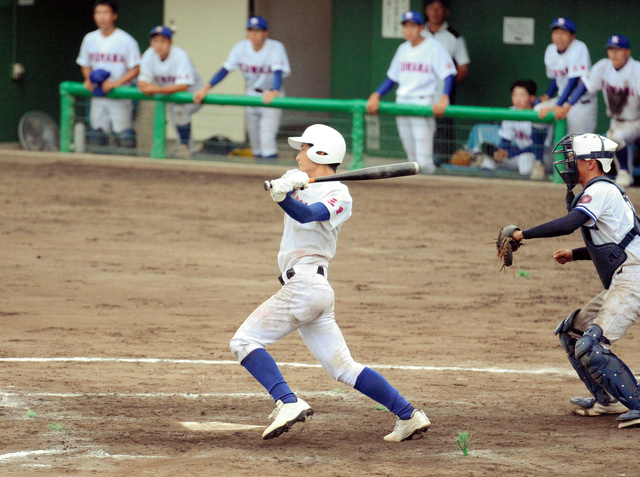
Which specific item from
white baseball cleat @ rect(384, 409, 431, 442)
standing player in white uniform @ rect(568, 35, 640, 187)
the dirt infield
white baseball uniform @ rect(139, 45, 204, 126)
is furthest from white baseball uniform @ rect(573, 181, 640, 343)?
white baseball uniform @ rect(139, 45, 204, 126)

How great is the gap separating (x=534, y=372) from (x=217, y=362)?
2019 millimetres

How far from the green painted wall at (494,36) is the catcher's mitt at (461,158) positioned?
213 centimetres

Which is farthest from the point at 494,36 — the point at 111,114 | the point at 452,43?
the point at 111,114

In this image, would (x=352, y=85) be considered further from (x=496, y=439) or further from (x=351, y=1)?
(x=496, y=439)

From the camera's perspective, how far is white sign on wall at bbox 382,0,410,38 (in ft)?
47.6

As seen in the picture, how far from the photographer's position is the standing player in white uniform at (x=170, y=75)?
42.8ft

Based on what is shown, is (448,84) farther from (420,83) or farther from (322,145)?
(322,145)

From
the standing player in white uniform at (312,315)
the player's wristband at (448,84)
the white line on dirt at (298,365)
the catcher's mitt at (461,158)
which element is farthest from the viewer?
the catcher's mitt at (461,158)

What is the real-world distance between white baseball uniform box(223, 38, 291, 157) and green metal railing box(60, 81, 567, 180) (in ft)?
0.53

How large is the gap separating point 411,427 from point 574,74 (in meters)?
7.71

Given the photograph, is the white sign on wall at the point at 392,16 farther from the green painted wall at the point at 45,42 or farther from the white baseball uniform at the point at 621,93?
the green painted wall at the point at 45,42

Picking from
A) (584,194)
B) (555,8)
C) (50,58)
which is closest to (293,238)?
(584,194)

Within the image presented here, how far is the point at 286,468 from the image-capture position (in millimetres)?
4574

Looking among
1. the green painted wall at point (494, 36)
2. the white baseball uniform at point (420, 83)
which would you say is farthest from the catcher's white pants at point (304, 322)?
the green painted wall at point (494, 36)
